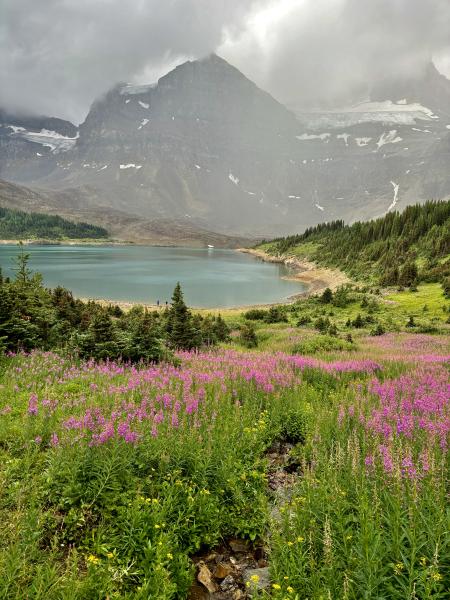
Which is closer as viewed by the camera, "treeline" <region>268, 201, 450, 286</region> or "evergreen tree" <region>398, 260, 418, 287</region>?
"evergreen tree" <region>398, 260, 418, 287</region>

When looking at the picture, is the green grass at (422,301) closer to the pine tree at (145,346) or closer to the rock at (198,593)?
the pine tree at (145,346)

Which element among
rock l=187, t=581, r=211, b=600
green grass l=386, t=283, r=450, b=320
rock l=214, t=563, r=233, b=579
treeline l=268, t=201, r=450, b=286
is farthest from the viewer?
treeline l=268, t=201, r=450, b=286

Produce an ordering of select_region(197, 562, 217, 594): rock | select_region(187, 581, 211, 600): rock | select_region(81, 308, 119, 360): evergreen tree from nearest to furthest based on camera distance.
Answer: select_region(187, 581, 211, 600): rock
select_region(197, 562, 217, 594): rock
select_region(81, 308, 119, 360): evergreen tree

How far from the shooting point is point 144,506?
515 cm

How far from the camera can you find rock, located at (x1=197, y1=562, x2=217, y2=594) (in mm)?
4748

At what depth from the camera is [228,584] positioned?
4.87 m

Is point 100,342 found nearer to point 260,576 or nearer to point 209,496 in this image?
point 209,496

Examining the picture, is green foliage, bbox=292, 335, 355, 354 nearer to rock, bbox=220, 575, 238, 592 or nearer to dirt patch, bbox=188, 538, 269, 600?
dirt patch, bbox=188, 538, 269, 600

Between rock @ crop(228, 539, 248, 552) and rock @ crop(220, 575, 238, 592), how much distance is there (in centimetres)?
51

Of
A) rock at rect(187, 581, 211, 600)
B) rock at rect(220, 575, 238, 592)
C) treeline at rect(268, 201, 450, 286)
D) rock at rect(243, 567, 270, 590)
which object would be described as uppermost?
treeline at rect(268, 201, 450, 286)

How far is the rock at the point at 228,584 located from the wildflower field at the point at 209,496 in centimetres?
7

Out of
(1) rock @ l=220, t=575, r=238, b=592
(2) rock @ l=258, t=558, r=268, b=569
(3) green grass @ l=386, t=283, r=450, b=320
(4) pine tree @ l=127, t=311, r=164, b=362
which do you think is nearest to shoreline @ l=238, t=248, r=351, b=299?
(3) green grass @ l=386, t=283, r=450, b=320

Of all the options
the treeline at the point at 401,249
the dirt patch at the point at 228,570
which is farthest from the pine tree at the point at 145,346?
the treeline at the point at 401,249

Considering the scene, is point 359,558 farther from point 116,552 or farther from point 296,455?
point 296,455
